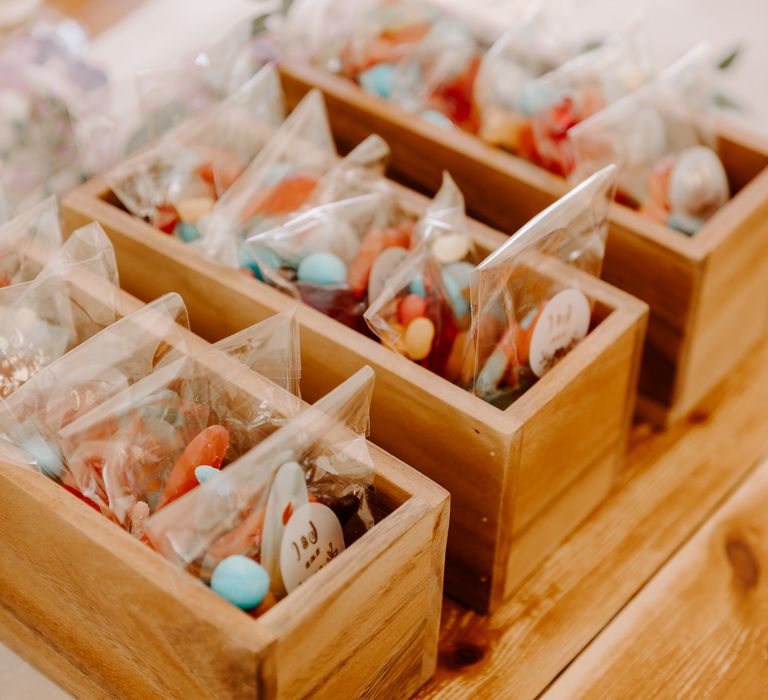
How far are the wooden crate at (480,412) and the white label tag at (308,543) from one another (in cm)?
12

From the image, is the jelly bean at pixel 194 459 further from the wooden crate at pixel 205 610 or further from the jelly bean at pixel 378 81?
the jelly bean at pixel 378 81

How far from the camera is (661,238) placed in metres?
0.90

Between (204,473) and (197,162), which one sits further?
(197,162)

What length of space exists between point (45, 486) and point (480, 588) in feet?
1.08

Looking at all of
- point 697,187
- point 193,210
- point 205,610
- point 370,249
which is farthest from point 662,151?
point 205,610

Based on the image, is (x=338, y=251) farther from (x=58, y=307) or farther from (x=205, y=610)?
(x=205, y=610)

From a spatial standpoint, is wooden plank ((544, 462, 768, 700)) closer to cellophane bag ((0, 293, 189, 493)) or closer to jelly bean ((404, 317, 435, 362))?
jelly bean ((404, 317, 435, 362))

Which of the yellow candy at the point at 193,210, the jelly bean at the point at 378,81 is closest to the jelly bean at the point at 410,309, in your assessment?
the yellow candy at the point at 193,210

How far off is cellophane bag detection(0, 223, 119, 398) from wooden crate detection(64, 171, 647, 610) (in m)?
0.08

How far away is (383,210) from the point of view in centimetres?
93

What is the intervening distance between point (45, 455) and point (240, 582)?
0.56 ft

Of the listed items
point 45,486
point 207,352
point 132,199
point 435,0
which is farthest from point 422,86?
point 45,486

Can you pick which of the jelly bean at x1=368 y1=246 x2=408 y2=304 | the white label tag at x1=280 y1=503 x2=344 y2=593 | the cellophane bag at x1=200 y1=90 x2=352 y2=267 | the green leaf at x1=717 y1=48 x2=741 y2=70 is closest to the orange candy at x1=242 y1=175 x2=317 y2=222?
the cellophane bag at x1=200 y1=90 x2=352 y2=267

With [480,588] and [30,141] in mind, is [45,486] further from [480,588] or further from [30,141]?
[30,141]
